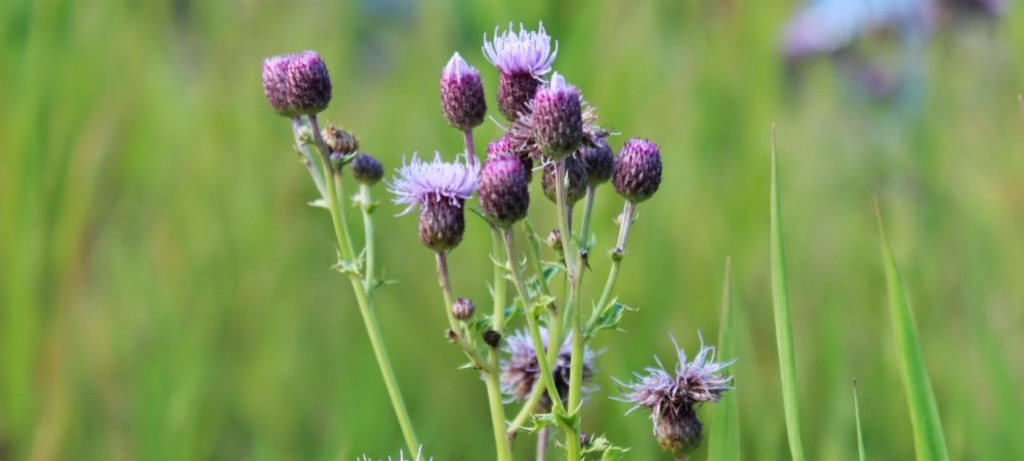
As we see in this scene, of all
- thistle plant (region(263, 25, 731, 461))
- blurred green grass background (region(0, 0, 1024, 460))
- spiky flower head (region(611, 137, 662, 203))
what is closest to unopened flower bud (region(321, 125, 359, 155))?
thistle plant (region(263, 25, 731, 461))

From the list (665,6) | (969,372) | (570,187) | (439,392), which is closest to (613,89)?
(665,6)

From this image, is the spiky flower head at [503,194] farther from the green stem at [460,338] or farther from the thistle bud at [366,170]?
the thistle bud at [366,170]

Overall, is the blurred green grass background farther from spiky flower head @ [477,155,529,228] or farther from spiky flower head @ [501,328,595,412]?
spiky flower head @ [477,155,529,228]

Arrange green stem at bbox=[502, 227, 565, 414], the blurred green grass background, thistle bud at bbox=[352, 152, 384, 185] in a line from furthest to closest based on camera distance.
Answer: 1. the blurred green grass background
2. thistle bud at bbox=[352, 152, 384, 185]
3. green stem at bbox=[502, 227, 565, 414]

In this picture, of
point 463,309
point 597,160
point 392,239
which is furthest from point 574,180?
point 392,239

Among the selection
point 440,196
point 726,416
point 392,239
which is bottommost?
point 726,416

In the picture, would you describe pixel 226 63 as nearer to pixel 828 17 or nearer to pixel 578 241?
pixel 578 241

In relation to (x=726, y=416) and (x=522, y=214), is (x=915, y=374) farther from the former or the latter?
(x=522, y=214)

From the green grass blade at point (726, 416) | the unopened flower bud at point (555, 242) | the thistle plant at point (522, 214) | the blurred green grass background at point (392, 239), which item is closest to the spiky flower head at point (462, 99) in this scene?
the thistle plant at point (522, 214)
